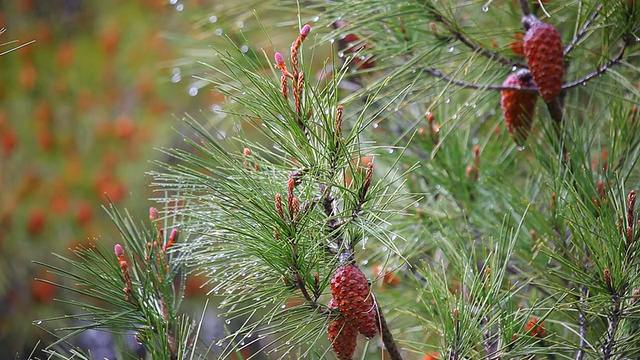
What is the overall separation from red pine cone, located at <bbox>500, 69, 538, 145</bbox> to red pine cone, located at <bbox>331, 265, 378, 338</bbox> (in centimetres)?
33

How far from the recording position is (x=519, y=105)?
29.4 inches

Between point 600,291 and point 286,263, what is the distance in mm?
268

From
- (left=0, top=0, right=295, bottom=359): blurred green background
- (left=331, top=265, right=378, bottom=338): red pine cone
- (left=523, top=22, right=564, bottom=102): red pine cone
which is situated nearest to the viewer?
(left=331, top=265, right=378, bottom=338): red pine cone

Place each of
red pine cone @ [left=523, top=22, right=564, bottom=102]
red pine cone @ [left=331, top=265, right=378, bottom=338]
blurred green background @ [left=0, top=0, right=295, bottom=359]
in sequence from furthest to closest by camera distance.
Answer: blurred green background @ [left=0, top=0, right=295, bottom=359] → red pine cone @ [left=523, top=22, right=564, bottom=102] → red pine cone @ [left=331, top=265, right=378, bottom=338]

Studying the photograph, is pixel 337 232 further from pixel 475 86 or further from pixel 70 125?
pixel 70 125

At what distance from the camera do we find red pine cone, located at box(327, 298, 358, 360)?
53 cm

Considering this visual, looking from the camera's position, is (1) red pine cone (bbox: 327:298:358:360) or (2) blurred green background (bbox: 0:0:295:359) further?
(2) blurred green background (bbox: 0:0:295:359)

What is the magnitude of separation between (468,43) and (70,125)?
58.2 inches

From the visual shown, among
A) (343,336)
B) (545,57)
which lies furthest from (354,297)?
(545,57)

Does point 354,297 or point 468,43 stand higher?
point 468,43

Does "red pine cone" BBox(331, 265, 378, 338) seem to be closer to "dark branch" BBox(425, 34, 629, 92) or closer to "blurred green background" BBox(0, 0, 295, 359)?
"dark branch" BBox(425, 34, 629, 92)

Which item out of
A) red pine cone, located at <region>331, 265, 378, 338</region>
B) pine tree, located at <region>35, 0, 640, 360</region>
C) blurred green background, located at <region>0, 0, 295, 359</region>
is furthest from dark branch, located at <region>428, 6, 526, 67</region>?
blurred green background, located at <region>0, 0, 295, 359</region>

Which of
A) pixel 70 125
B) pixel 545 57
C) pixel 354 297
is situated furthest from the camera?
pixel 70 125

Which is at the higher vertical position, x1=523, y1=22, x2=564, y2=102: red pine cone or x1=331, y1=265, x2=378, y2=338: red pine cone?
x1=523, y1=22, x2=564, y2=102: red pine cone
